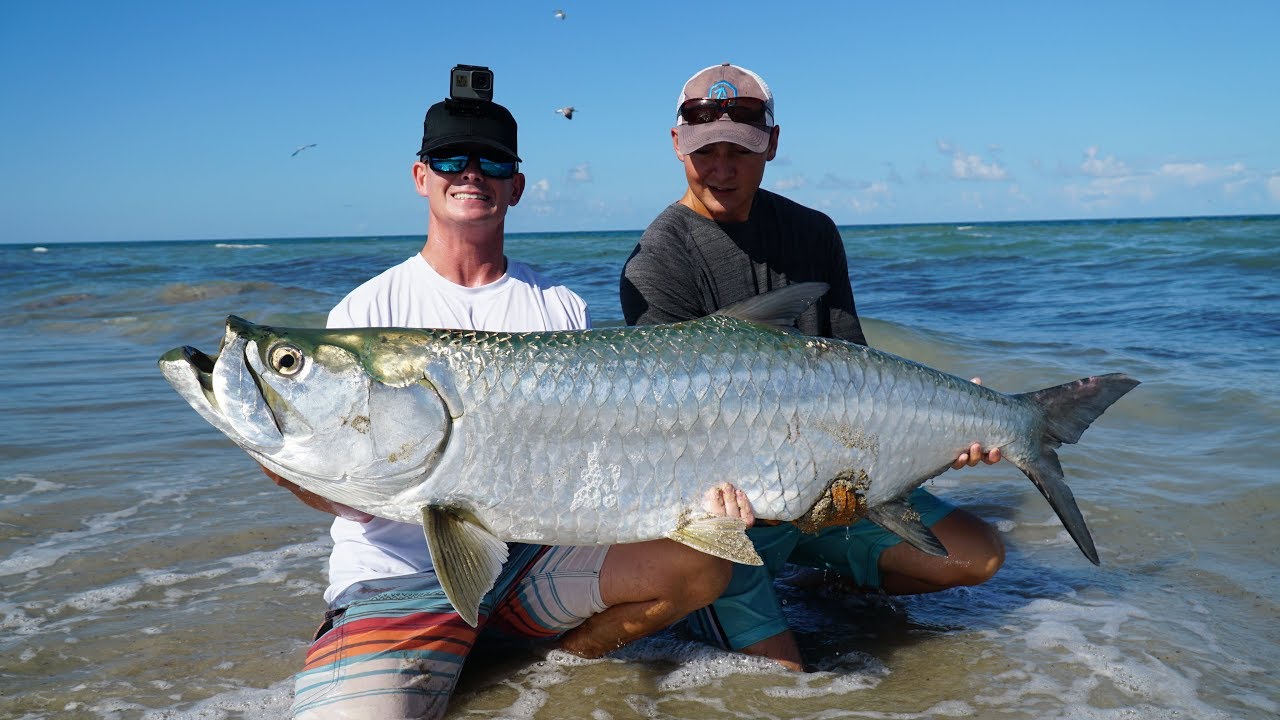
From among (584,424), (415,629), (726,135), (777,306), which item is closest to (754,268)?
(726,135)

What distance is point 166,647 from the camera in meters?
3.59

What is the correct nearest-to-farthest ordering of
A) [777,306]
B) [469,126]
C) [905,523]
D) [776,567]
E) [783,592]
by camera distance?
1. [777,306]
2. [905,523]
3. [469,126]
4. [776,567]
5. [783,592]

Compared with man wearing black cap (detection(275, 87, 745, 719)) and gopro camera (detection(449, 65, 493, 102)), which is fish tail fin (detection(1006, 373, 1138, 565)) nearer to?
man wearing black cap (detection(275, 87, 745, 719))

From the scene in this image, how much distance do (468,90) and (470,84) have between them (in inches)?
1.0

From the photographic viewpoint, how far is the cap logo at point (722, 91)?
3795 mm

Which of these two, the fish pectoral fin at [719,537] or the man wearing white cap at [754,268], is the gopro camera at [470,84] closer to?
the man wearing white cap at [754,268]

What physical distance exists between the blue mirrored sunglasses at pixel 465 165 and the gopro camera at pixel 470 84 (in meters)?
0.23

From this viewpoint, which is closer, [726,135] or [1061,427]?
[1061,427]

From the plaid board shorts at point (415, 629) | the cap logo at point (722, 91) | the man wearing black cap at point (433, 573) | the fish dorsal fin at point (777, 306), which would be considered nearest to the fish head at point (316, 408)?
the man wearing black cap at point (433, 573)

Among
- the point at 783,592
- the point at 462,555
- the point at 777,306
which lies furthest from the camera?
the point at 783,592

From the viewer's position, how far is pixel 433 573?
329 centimetres

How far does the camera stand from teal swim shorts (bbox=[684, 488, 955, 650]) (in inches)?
139

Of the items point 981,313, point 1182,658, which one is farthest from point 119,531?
point 981,313

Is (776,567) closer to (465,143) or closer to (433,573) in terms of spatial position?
(433,573)
